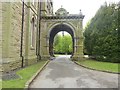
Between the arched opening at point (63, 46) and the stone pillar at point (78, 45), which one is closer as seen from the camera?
the stone pillar at point (78, 45)

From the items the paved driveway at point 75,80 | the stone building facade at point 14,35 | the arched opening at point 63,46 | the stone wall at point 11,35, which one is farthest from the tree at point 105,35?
the arched opening at point 63,46

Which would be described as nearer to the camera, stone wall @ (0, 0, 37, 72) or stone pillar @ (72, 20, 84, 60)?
stone wall @ (0, 0, 37, 72)

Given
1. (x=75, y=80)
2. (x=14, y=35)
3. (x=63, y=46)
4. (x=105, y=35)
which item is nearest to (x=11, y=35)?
(x=14, y=35)

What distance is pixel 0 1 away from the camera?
13992 millimetres

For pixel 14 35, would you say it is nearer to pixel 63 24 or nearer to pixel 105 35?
pixel 63 24

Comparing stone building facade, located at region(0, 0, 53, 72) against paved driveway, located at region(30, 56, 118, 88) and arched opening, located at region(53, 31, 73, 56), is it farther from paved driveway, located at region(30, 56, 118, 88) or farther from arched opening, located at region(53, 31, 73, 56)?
arched opening, located at region(53, 31, 73, 56)

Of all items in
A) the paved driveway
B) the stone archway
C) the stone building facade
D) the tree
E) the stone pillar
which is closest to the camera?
the paved driveway

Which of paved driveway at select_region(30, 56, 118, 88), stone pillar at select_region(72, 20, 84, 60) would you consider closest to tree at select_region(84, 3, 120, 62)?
stone pillar at select_region(72, 20, 84, 60)

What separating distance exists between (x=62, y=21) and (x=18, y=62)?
13477 mm

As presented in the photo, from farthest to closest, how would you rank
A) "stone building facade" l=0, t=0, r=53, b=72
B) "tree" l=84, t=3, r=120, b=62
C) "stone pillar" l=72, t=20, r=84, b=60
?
"stone pillar" l=72, t=20, r=84, b=60
"tree" l=84, t=3, r=120, b=62
"stone building facade" l=0, t=0, r=53, b=72

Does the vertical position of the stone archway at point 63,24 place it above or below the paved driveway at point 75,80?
above

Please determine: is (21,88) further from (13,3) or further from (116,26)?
(116,26)

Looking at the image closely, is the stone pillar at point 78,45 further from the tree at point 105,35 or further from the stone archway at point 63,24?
the tree at point 105,35

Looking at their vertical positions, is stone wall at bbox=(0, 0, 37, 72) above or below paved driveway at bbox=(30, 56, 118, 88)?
above
